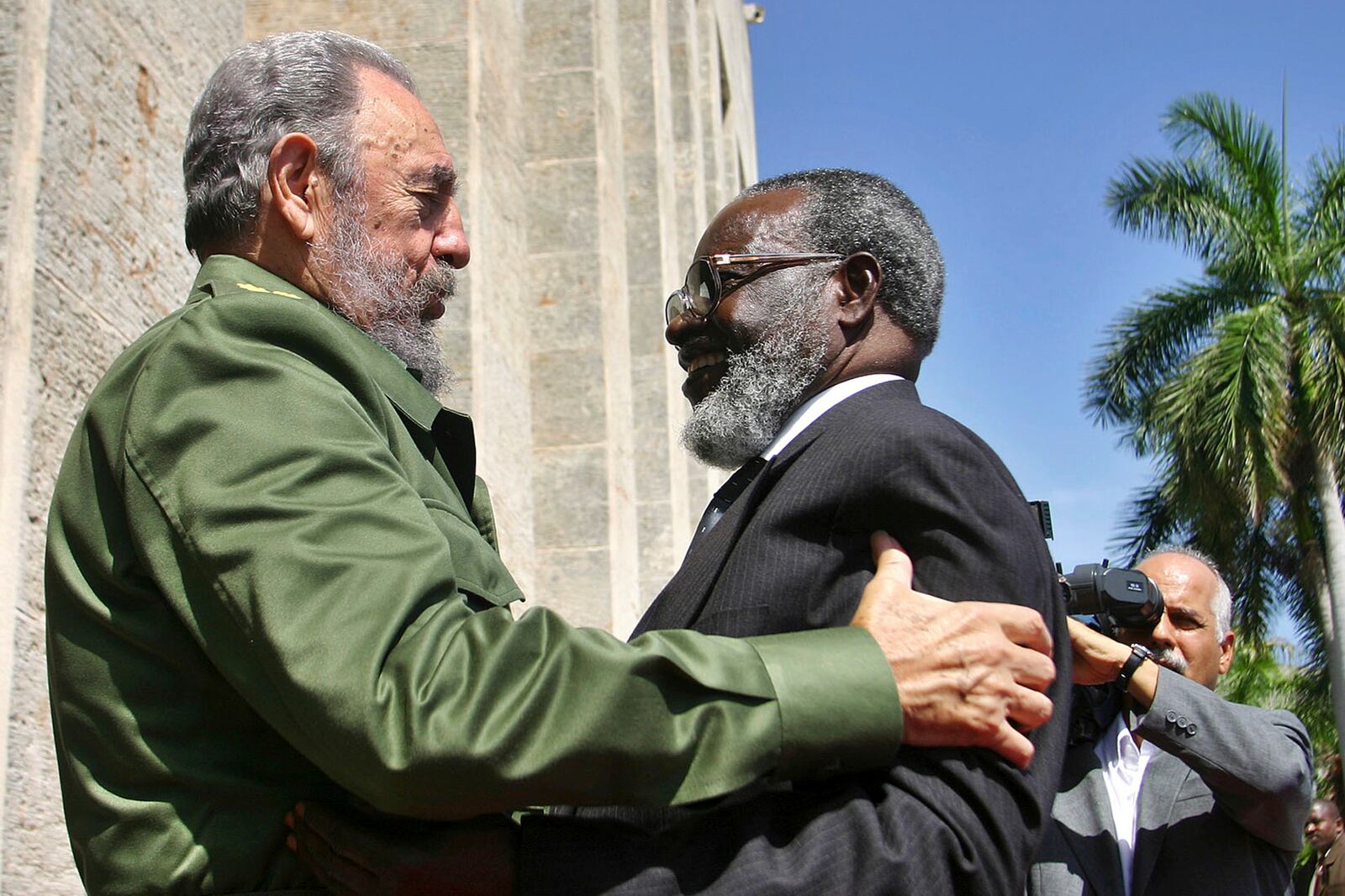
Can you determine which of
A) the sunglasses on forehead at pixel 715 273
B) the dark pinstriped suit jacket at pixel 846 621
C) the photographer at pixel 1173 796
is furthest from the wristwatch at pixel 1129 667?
the dark pinstriped suit jacket at pixel 846 621

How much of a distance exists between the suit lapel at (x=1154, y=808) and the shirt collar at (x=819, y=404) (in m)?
1.79

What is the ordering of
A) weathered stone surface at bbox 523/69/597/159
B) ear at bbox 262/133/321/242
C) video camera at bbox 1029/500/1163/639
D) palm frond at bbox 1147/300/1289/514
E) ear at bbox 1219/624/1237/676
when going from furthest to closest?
palm frond at bbox 1147/300/1289/514 → weathered stone surface at bbox 523/69/597/159 → ear at bbox 1219/624/1237/676 → video camera at bbox 1029/500/1163/639 → ear at bbox 262/133/321/242

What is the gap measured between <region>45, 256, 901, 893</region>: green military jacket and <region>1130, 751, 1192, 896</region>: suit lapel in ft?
7.41

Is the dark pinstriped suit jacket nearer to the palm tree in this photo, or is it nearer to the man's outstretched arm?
the man's outstretched arm

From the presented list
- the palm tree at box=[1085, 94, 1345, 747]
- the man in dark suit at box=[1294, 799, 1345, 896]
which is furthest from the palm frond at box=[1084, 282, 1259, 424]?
the man in dark suit at box=[1294, 799, 1345, 896]

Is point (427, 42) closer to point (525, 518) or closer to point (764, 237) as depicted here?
point (525, 518)

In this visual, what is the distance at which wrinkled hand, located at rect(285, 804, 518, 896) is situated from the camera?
5.81ft

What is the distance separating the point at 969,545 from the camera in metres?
2.02

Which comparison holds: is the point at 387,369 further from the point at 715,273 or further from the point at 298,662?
the point at 715,273

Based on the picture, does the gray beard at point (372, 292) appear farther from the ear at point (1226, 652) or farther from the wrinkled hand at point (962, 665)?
the ear at point (1226, 652)

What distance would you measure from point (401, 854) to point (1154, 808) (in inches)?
106

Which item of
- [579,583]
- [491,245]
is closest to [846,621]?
[491,245]

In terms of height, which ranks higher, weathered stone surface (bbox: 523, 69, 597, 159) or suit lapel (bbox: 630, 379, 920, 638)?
weathered stone surface (bbox: 523, 69, 597, 159)

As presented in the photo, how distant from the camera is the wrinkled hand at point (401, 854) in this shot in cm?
177
